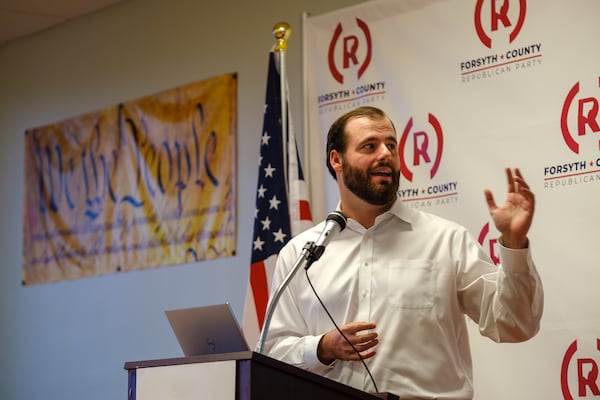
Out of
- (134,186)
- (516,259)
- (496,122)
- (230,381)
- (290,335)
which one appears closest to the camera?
(230,381)

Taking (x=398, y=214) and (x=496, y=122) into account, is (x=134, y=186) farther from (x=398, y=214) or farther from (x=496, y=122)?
(x=398, y=214)

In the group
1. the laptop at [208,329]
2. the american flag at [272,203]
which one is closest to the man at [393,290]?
the laptop at [208,329]

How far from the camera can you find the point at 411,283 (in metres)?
2.99

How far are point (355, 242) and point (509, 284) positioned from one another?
65 centimetres

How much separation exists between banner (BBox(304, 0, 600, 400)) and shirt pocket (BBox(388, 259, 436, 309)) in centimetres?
89

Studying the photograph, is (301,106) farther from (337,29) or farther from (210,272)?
(210,272)

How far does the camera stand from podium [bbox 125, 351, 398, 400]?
229 cm

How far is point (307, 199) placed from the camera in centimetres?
435

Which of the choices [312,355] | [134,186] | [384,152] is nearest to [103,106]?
[134,186]

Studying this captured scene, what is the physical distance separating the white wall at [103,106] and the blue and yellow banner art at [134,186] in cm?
7

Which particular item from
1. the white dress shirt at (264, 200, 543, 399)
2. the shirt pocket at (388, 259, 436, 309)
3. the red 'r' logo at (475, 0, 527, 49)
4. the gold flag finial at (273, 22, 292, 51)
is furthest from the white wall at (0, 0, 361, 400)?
the shirt pocket at (388, 259, 436, 309)

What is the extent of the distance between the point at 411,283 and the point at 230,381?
0.86 m

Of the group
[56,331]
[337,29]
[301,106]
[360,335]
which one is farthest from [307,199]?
[56,331]

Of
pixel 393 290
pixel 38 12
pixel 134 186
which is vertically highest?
pixel 38 12
